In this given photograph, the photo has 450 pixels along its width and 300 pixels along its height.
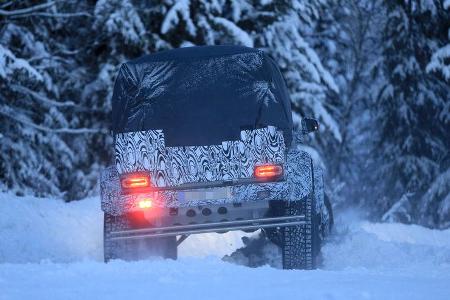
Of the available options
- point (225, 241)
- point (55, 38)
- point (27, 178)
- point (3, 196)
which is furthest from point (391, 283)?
point (55, 38)

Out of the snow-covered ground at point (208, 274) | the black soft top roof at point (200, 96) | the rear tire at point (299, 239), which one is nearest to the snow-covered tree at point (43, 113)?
the snow-covered ground at point (208, 274)

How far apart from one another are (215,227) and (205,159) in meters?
0.64

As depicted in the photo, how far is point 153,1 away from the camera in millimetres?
21656

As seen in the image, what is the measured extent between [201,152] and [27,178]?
41.9 ft

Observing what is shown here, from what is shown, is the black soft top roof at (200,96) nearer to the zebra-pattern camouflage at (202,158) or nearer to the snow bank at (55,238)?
the zebra-pattern camouflage at (202,158)

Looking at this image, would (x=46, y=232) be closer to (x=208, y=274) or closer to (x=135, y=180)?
(x=135, y=180)

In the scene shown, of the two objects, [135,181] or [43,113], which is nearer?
[135,181]

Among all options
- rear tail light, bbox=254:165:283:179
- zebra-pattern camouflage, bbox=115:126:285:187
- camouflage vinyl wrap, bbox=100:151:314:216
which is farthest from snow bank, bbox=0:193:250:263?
rear tail light, bbox=254:165:283:179

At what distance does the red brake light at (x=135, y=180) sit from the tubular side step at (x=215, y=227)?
0.44 m

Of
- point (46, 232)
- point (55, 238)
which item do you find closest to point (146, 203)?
point (55, 238)

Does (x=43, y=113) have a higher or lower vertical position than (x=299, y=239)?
higher

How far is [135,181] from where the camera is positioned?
325 inches

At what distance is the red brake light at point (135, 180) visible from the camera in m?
8.23

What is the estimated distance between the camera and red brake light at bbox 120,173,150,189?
27.0ft
